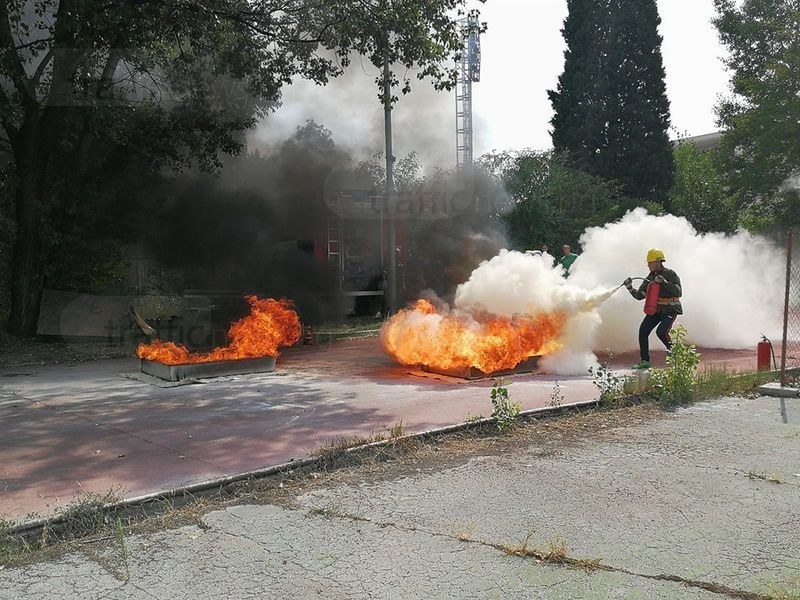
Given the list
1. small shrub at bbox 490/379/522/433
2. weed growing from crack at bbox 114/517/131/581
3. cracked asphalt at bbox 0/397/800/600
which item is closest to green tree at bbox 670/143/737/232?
small shrub at bbox 490/379/522/433

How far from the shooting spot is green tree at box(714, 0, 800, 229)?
20625 mm

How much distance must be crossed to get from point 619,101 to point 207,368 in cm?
2363

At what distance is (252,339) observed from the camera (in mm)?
10430

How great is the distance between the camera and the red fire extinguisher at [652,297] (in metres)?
9.01

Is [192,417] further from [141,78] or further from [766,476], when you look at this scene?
[141,78]

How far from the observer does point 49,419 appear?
6758 mm

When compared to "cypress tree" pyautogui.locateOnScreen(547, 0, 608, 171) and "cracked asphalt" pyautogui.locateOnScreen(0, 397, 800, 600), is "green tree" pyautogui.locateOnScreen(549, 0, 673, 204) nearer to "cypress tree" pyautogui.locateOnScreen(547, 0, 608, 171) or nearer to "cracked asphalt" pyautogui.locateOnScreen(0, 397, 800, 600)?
"cypress tree" pyautogui.locateOnScreen(547, 0, 608, 171)

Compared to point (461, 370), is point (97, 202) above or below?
above

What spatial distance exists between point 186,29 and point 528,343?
298 inches

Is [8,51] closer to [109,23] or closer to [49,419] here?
[109,23]

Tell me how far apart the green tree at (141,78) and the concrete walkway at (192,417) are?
418cm

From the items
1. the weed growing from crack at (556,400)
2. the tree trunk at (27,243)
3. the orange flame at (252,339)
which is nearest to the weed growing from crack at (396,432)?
the weed growing from crack at (556,400)

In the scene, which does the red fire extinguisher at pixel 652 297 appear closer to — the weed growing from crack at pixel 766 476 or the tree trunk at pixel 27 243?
the weed growing from crack at pixel 766 476

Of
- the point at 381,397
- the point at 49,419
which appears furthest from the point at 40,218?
the point at 381,397
